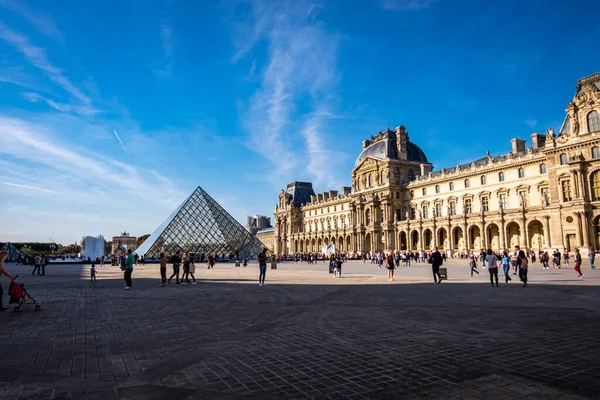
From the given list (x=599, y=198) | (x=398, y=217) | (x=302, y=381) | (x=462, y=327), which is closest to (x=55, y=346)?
(x=302, y=381)

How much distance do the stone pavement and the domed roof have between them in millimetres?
51300

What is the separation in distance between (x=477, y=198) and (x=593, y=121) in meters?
14.8

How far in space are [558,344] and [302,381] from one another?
3.78m

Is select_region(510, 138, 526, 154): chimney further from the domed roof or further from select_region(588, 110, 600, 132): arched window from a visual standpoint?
the domed roof

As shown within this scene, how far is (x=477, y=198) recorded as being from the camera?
47.2 m

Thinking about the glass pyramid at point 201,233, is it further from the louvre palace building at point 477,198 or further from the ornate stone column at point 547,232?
the ornate stone column at point 547,232

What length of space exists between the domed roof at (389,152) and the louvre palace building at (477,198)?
0.17m

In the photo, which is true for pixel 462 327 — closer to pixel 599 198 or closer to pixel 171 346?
pixel 171 346

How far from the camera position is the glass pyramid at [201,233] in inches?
1845

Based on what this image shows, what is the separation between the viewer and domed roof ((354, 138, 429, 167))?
59.7 metres

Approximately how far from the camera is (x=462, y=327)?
667 cm

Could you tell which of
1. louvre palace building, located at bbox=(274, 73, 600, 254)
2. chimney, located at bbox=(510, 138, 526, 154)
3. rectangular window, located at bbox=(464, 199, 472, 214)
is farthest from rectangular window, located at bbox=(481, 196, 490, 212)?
chimney, located at bbox=(510, 138, 526, 154)

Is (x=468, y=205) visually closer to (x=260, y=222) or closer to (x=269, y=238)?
(x=269, y=238)

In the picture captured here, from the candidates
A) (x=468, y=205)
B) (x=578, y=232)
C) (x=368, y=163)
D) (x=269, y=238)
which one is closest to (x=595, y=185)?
(x=578, y=232)
